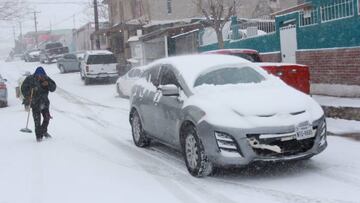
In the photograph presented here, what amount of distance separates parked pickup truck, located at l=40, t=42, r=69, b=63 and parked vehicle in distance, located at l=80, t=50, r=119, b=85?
2364 centimetres

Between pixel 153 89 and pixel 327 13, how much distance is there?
6749 mm

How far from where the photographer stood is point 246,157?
666cm

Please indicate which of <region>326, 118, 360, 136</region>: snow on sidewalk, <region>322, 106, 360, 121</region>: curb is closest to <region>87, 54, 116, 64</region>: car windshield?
<region>322, 106, 360, 121</region>: curb

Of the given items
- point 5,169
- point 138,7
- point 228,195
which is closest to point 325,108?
point 228,195

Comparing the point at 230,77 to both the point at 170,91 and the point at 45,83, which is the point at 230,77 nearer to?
the point at 170,91

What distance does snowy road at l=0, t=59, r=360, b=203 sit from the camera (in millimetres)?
6355

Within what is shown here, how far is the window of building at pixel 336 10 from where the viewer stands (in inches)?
507

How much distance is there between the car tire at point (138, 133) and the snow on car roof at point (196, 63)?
4.89ft

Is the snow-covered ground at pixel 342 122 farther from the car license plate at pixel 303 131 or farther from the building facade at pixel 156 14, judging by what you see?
the building facade at pixel 156 14

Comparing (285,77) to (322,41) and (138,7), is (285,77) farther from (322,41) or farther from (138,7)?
(138,7)

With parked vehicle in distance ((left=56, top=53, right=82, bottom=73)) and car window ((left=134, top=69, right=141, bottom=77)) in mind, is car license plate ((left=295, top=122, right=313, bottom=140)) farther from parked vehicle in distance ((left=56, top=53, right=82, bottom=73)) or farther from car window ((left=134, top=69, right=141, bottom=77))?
parked vehicle in distance ((left=56, top=53, right=82, bottom=73))

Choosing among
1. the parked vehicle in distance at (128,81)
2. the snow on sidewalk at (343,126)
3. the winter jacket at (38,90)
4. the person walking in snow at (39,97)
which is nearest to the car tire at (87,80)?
the parked vehicle in distance at (128,81)

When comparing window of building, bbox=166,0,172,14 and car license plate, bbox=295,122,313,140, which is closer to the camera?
car license plate, bbox=295,122,313,140

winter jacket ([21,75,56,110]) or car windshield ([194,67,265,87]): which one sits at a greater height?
car windshield ([194,67,265,87])
